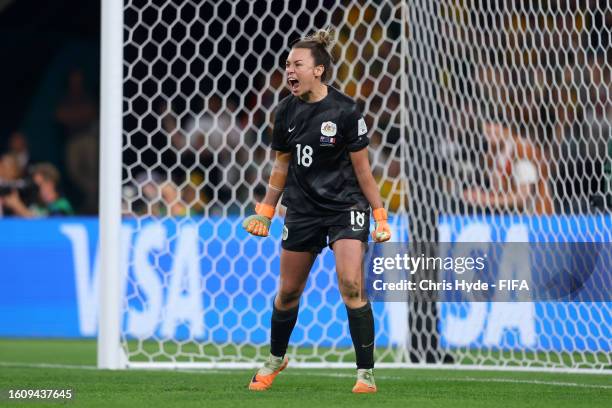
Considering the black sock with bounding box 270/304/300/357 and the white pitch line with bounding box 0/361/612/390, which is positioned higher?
the black sock with bounding box 270/304/300/357

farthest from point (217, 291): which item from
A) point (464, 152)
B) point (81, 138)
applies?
point (81, 138)

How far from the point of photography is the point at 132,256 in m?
10.0

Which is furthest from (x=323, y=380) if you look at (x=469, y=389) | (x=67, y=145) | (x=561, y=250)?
(x=67, y=145)

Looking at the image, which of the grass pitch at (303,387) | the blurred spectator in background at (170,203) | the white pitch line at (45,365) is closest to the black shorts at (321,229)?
the grass pitch at (303,387)

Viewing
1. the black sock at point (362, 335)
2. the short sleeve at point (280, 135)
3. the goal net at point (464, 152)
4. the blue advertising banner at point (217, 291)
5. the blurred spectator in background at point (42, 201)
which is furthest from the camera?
the blurred spectator in background at point (42, 201)

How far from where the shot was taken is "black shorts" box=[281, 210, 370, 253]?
19.5 ft

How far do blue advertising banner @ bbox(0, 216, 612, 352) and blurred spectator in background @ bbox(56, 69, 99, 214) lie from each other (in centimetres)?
468

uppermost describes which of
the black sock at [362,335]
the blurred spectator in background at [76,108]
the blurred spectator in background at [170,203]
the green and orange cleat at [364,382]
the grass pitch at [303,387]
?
the blurred spectator in background at [76,108]

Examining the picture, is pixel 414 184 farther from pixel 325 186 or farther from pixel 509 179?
pixel 325 186

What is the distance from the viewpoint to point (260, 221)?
6188 mm

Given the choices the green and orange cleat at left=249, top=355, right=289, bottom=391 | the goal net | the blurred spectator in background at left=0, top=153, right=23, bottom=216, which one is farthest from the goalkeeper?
the blurred spectator in background at left=0, top=153, right=23, bottom=216

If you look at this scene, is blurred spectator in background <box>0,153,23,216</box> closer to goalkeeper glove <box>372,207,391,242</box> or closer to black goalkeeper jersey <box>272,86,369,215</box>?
black goalkeeper jersey <box>272,86,369,215</box>

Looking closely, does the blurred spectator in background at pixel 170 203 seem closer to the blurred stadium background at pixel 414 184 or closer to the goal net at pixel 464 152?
the blurred stadium background at pixel 414 184

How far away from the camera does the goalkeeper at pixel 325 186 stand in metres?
5.94
